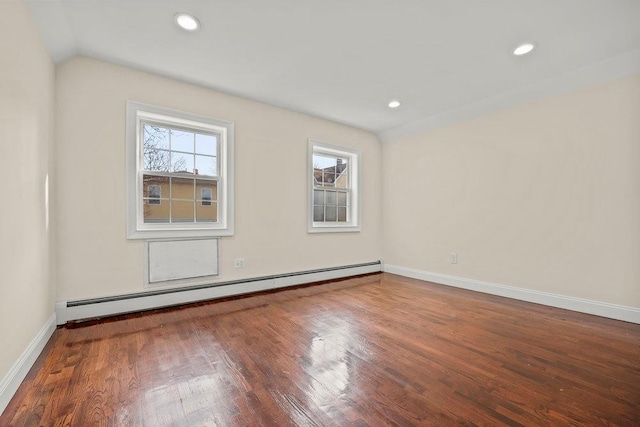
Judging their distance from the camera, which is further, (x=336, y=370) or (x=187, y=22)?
(x=187, y=22)

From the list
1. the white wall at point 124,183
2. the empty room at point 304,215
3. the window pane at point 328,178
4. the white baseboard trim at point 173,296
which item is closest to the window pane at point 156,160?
the empty room at point 304,215

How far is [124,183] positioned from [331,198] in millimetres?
2887


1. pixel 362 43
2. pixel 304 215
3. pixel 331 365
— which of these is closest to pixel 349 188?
pixel 304 215

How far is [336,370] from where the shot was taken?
1806 millimetres

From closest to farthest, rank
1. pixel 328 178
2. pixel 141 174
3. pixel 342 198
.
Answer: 1. pixel 141 174
2. pixel 328 178
3. pixel 342 198

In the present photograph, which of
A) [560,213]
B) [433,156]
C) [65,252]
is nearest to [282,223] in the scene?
[65,252]

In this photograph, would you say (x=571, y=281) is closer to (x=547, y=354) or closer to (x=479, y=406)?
(x=547, y=354)

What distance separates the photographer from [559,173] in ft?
10.2

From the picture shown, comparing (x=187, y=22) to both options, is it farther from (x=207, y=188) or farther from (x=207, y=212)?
(x=207, y=212)

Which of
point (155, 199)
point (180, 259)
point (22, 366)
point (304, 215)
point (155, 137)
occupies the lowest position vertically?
point (22, 366)

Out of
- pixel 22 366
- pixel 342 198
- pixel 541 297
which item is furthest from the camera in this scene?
pixel 342 198

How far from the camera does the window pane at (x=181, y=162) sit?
3203 millimetres

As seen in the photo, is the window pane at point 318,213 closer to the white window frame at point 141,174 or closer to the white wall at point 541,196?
the white window frame at point 141,174

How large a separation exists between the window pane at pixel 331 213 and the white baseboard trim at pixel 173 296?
838 mm
